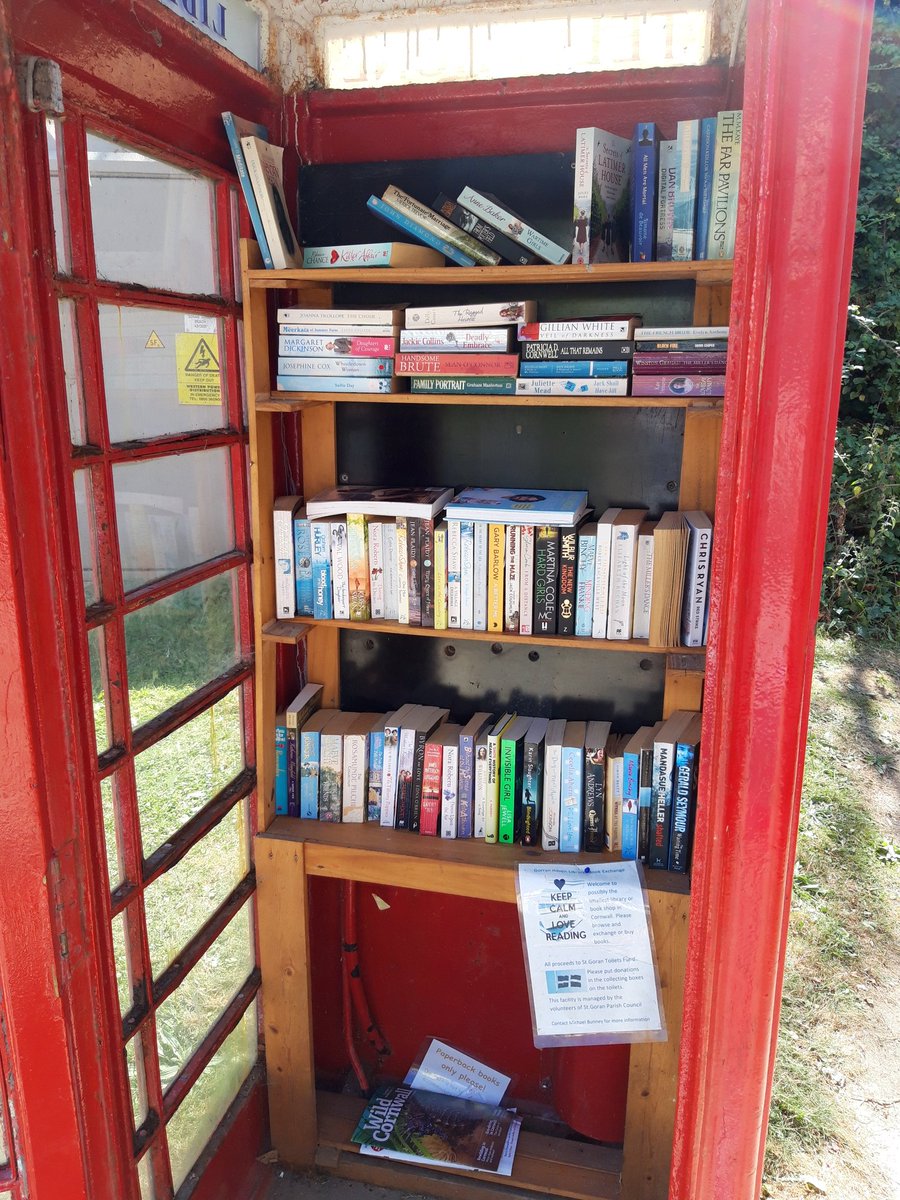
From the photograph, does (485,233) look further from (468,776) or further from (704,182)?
(468,776)

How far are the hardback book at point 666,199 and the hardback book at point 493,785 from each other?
1.15 meters

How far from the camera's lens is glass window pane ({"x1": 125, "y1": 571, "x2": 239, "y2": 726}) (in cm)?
185

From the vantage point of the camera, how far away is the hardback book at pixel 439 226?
82.3 inches

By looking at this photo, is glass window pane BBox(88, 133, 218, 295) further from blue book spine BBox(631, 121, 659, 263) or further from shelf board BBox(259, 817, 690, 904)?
shelf board BBox(259, 817, 690, 904)

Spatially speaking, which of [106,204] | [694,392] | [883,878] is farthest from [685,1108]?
[883,878]

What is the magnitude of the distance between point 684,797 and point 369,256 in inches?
56.0

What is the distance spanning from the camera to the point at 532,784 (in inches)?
91.0

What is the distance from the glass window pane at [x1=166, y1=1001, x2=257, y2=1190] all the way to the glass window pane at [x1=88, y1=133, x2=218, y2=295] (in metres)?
1.81

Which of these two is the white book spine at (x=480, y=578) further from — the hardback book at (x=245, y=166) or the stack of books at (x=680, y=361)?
the hardback book at (x=245, y=166)

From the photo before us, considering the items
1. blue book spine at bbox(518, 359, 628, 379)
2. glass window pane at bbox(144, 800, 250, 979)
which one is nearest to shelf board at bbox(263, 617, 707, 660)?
glass window pane at bbox(144, 800, 250, 979)

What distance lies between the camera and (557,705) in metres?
2.48

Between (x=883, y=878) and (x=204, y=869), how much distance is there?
121 inches

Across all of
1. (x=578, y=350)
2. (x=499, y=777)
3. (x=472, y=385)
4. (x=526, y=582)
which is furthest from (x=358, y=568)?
(x=578, y=350)

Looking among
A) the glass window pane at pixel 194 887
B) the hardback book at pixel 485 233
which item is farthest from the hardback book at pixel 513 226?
the glass window pane at pixel 194 887
